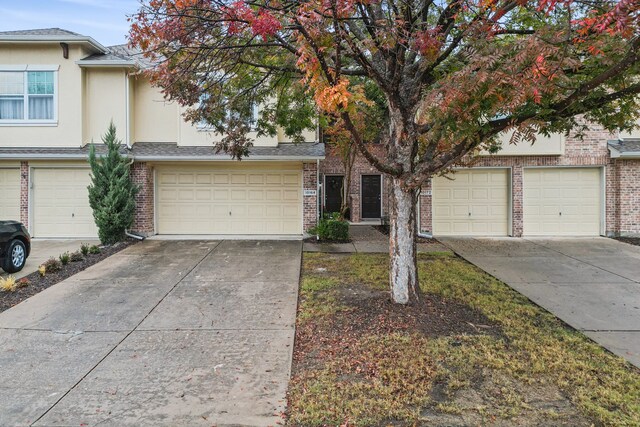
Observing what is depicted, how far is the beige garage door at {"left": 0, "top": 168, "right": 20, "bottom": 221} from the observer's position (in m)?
Answer: 12.3

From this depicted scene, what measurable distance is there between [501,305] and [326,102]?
13.7 ft

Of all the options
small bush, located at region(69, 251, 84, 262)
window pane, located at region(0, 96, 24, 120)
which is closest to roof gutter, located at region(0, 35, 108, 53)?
window pane, located at region(0, 96, 24, 120)

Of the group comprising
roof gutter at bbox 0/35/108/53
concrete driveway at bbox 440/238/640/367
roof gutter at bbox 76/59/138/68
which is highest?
roof gutter at bbox 0/35/108/53

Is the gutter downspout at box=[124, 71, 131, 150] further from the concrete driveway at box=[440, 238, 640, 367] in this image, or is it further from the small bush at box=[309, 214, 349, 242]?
the concrete driveway at box=[440, 238, 640, 367]

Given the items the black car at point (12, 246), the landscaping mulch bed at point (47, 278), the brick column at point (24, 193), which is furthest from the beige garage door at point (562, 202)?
the brick column at point (24, 193)

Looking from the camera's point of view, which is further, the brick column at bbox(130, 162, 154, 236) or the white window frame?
the brick column at bbox(130, 162, 154, 236)

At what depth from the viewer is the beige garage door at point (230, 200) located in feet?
42.0

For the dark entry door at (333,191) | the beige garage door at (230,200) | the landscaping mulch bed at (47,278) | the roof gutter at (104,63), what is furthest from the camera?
the dark entry door at (333,191)

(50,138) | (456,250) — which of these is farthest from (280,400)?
(50,138)

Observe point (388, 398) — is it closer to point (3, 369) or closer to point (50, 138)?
point (3, 369)

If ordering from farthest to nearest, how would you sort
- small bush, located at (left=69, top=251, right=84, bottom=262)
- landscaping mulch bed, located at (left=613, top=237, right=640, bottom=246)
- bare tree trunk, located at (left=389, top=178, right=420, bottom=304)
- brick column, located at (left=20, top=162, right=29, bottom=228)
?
1. brick column, located at (left=20, top=162, right=29, bottom=228)
2. landscaping mulch bed, located at (left=613, top=237, right=640, bottom=246)
3. small bush, located at (left=69, top=251, right=84, bottom=262)
4. bare tree trunk, located at (left=389, top=178, right=420, bottom=304)

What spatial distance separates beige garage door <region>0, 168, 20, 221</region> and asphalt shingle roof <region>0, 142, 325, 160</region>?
781 mm

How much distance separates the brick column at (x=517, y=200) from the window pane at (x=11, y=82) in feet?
50.0

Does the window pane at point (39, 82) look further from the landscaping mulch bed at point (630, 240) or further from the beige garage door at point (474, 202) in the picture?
the landscaping mulch bed at point (630, 240)
